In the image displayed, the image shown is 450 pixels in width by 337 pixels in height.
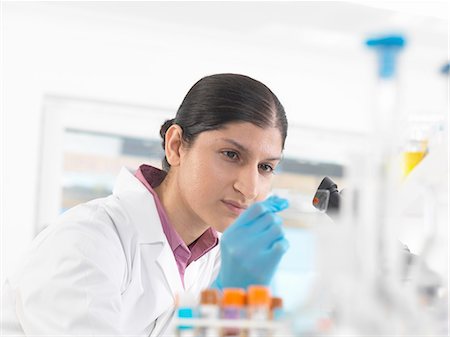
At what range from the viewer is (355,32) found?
209 inches

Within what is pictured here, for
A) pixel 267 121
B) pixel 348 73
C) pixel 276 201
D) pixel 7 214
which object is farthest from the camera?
pixel 348 73

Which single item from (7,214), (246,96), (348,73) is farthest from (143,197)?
(348,73)

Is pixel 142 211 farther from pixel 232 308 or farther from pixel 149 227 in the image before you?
pixel 232 308

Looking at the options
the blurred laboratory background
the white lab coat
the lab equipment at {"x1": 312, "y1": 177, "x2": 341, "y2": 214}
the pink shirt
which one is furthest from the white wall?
the lab equipment at {"x1": 312, "y1": 177, "x2": 341, "y2": 214}

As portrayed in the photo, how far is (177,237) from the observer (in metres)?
2.17

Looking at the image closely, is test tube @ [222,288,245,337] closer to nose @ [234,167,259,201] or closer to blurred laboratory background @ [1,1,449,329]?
nose @ [234,167,259,201]

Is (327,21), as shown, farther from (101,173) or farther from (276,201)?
(276,201)

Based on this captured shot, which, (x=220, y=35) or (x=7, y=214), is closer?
(x=7, y=214)

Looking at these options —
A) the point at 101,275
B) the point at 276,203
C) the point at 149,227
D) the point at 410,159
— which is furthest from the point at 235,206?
the point at 410,159

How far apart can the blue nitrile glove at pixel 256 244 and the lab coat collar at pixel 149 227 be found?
1.22 ft

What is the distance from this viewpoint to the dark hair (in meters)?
1.98

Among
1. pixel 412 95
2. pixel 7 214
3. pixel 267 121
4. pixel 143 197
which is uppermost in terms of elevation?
pixel 412 95

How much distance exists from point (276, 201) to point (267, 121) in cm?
37

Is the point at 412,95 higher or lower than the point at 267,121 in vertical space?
higher
